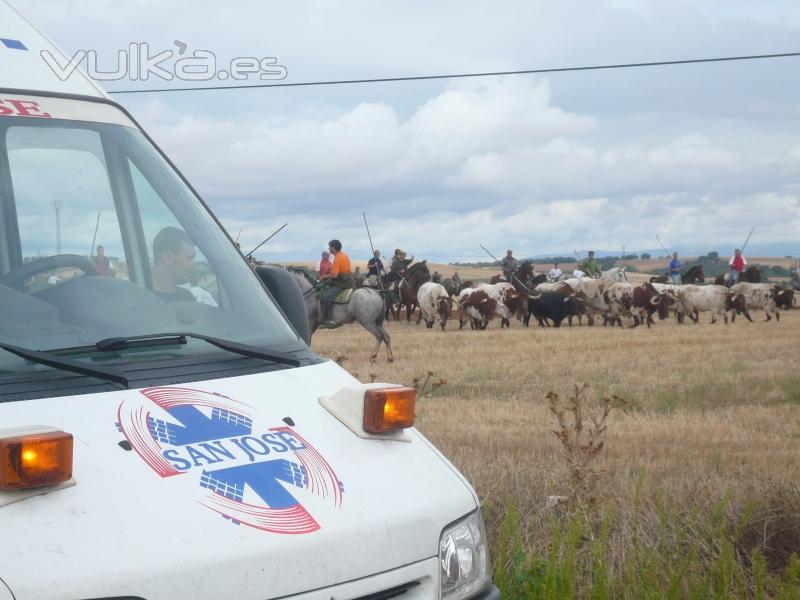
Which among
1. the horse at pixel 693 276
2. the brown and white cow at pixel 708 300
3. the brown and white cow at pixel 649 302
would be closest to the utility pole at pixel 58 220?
the brown and white cow at pixel 649 302

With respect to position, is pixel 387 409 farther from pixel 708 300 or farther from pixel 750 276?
pixel 750 276

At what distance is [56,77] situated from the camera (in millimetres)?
3955

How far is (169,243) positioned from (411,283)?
103 feet

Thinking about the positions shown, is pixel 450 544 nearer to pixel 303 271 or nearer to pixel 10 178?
pixel 10 178

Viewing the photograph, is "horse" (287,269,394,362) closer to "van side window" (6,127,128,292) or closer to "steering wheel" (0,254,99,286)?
"van side window" (6,127,128,292)

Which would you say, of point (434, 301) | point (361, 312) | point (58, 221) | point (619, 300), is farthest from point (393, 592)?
point (619, 300)

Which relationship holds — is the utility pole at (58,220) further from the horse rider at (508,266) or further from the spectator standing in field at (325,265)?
the horse rider at (508,266)

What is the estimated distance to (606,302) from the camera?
109 feet

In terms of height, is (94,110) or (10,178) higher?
(94,110)

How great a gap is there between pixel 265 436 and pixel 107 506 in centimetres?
54

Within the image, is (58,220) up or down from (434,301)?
up

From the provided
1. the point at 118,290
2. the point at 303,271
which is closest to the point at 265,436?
the point at 118,290

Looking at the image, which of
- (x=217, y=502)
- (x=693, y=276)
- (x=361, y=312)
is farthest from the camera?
(x=693, y=276)

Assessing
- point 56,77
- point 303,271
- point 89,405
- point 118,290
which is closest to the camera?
point 89,405
